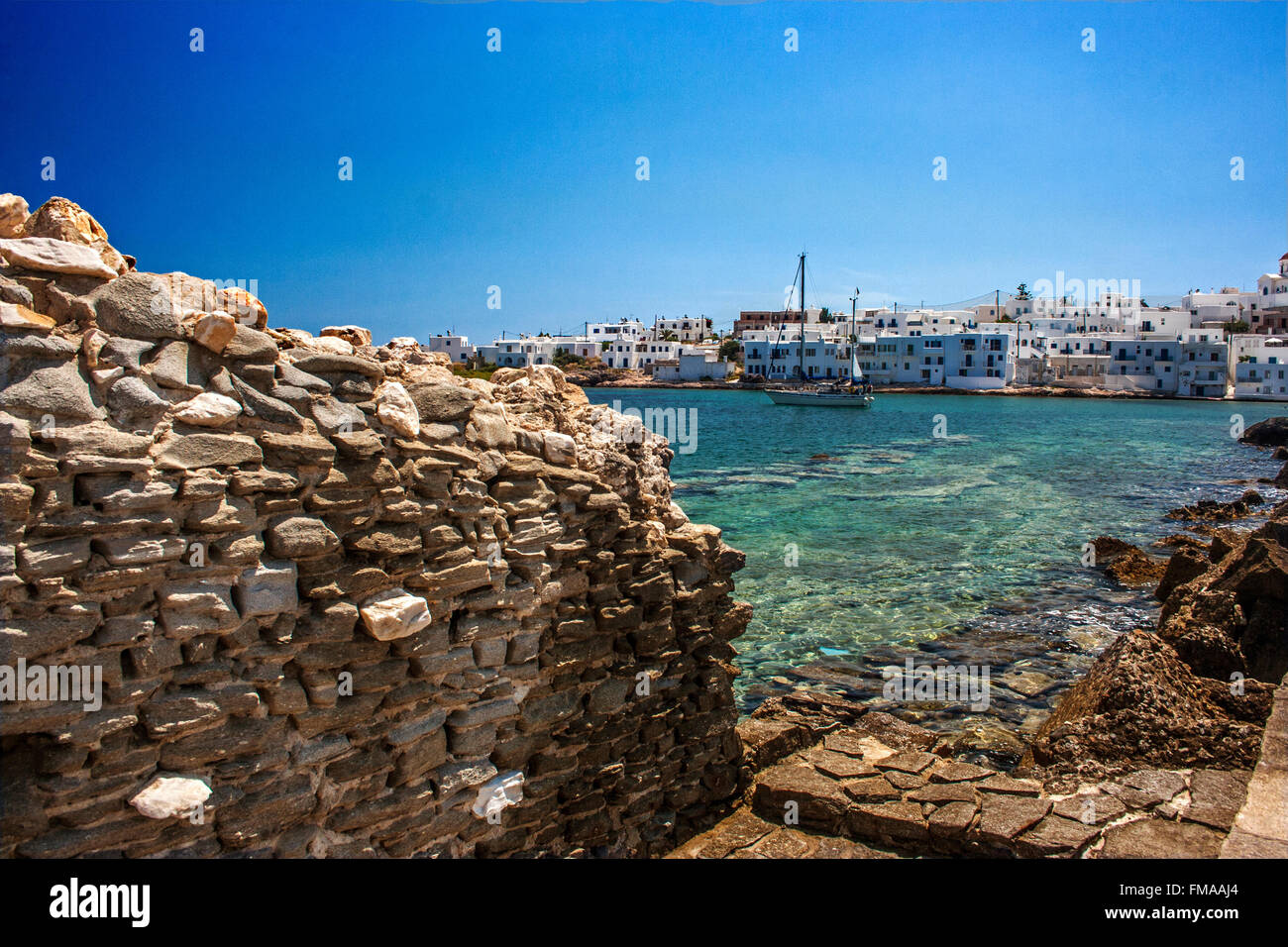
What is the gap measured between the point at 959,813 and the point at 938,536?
52.4 ft

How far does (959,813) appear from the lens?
5957 millimetres

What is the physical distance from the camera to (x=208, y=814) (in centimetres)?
379

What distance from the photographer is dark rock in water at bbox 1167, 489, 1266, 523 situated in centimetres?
2134

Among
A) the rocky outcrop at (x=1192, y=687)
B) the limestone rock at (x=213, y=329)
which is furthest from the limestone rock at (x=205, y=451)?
the rocky outcrop at (x=1192, y=687)

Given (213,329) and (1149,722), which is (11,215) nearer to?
(213,329)

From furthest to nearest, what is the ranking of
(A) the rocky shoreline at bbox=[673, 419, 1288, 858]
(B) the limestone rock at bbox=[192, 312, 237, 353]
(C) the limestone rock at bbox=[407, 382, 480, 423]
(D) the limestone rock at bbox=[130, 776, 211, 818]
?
(A) the rocky shoreline at bbox=[673, 419, 1288, 858] < (C) the limestone rock at bbox=[407, 382, 480, 423] < (B) the limestone rock at bbox=[192, 312, 237, 353] < (D) the limestone rock at bbox=[130, 776, 211, 818]

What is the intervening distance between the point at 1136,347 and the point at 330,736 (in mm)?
122310

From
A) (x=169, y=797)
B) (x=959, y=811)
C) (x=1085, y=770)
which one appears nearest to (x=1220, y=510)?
(x=1085, y=770)

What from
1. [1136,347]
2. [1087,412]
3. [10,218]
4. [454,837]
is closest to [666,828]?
[454,837]

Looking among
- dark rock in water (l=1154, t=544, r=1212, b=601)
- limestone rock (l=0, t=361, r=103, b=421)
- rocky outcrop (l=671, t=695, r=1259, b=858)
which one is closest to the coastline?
dark rock in water (l=1154, t=544, r=1212, b=601)

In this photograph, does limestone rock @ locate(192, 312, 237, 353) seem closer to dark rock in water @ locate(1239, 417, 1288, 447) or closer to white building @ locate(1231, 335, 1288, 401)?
dark rock in water @ locate(1239, 417, 1288, 447)

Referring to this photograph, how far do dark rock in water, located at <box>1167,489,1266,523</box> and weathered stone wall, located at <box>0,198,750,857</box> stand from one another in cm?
2105

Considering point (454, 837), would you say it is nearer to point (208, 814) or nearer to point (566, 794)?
point (566, 794)

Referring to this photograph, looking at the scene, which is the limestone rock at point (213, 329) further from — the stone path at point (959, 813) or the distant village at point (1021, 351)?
the distant village at point (1021, 351)
